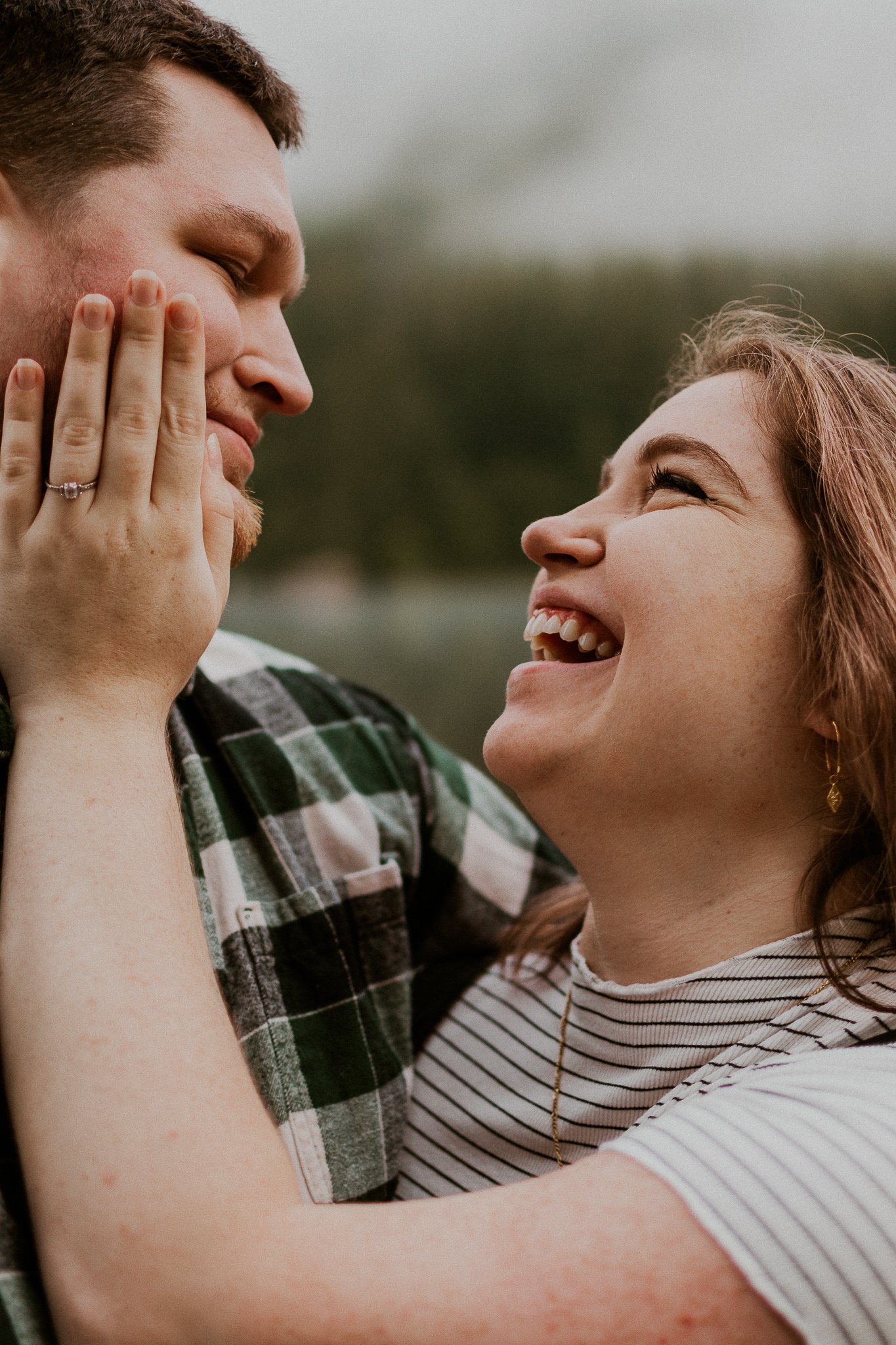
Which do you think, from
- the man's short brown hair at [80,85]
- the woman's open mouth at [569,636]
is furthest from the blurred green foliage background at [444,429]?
the man's short brown hair at [80,85]

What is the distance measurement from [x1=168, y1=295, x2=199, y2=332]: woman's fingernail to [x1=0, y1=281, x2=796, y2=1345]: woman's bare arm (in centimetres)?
1

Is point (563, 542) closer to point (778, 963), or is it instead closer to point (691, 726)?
point (691, 726)

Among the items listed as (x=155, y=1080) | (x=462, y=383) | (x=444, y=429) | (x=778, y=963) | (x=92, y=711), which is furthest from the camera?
(x=462, y=383)

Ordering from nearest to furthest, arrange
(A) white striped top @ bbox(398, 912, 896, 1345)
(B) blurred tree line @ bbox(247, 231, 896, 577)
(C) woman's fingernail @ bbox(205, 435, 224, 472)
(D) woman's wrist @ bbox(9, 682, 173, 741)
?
(A) white striped top @ bbox(398, 912, 896, 1345) → (D) woman's wrist @ bbox(9, 682, 173, 741) → (C) woman's fingernail @ bbox(205, 435, 224, 472) → (B) blurred tree line @ bbox(247, 231, 896, 577)

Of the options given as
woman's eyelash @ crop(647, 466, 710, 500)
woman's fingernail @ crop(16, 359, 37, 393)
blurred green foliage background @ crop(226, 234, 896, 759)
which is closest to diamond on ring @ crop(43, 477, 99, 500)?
woman's fingernail @ crop(16, 359, 37, 393)

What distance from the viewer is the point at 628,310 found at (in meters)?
6.49

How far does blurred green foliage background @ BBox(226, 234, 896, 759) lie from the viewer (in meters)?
3.76

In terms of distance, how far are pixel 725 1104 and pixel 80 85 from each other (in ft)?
4.59

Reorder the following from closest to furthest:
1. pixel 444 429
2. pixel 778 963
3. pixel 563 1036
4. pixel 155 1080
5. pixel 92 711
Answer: pixel 155 1080, pixel 92 711, pixel 778 963, pixel 563 1036, pixel 444 429

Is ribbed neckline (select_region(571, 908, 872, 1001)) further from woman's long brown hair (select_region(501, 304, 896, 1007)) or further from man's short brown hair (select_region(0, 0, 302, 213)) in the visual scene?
man's short brown hair (select_region(0, 0, 302, 213))

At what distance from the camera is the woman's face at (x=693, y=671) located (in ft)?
4.00

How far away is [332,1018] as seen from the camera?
1.33 meters

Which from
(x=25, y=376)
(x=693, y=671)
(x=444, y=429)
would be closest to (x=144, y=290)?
(x=25, y=376)

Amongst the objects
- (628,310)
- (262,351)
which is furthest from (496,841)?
(628,310)
